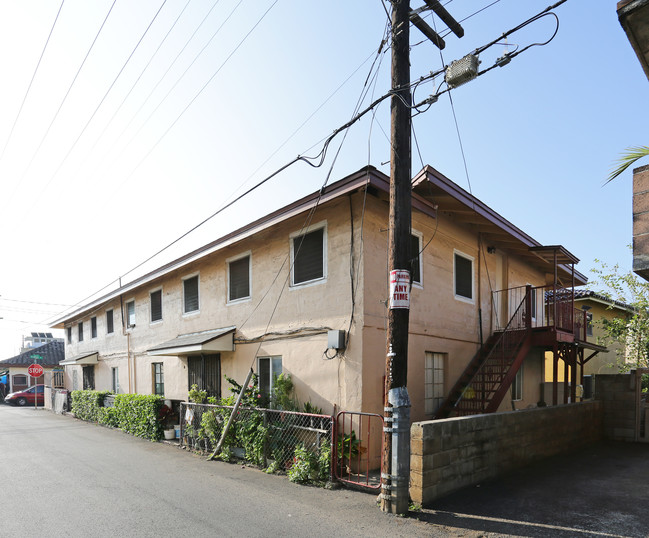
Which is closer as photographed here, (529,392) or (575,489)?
(575,489)

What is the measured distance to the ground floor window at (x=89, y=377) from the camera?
23.9 metres

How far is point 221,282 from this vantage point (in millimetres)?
13602

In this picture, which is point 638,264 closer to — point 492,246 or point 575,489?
point 575,489

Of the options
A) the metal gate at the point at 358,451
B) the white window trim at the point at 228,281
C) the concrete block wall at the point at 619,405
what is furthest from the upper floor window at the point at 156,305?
the concrete block wall at the point at 619,405

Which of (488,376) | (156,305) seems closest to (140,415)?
(156,305)

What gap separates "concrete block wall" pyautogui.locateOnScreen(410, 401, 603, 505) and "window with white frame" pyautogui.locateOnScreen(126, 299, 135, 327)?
1528cm

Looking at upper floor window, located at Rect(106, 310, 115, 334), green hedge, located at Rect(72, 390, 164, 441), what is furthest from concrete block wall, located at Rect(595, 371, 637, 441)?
upper floor window, located at Rect(106, 310, 115, 334)

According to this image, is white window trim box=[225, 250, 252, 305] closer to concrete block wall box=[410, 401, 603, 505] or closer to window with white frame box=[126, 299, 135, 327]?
concrete block wall box=[410, 401, 603, 505]

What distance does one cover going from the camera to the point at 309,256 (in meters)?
10.7

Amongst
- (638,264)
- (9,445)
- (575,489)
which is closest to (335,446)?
(575,489)

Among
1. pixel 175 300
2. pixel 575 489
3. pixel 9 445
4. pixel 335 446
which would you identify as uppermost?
pixel 175 300

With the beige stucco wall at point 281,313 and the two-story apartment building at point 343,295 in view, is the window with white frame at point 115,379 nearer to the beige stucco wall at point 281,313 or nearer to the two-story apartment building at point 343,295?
the beige stucco wall at point 281,313

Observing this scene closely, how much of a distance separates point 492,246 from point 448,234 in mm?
2646

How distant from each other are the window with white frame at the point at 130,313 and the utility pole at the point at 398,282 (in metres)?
15.3
